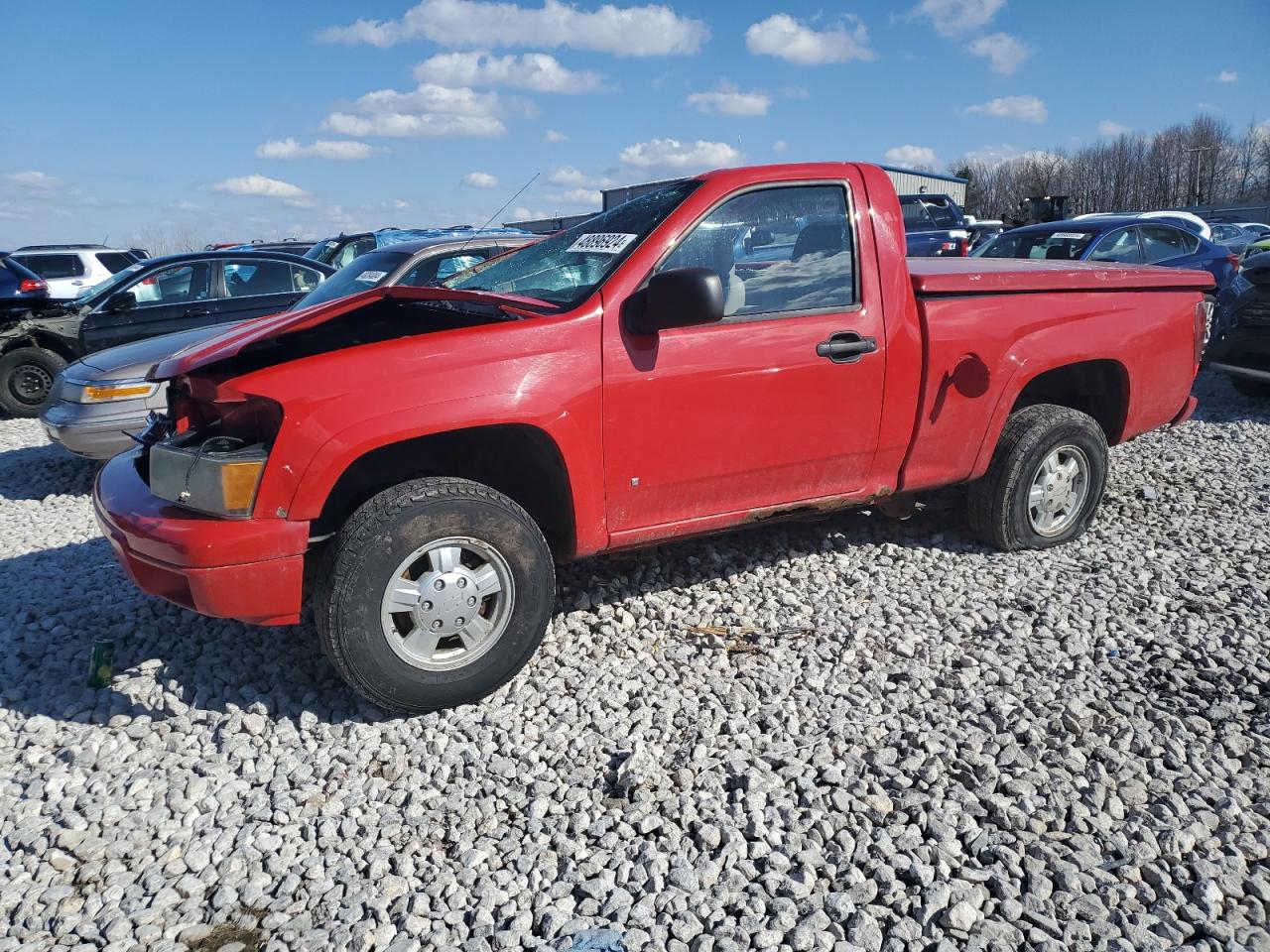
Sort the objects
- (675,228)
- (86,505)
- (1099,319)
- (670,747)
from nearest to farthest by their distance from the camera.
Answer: (670,747) → (675,228) → (1099,319) → (86,505)

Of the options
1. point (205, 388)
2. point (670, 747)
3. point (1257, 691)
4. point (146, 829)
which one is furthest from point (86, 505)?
point (1257, 691)

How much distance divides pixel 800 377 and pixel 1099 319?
1934 mm

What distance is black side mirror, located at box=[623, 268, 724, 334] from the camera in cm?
327

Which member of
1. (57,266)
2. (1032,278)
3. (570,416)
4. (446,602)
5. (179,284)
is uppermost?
(57,266)

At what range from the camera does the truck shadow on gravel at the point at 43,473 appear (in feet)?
23.1

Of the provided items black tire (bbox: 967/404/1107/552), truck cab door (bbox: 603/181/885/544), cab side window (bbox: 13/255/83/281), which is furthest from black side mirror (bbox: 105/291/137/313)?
cab side window (bbox: 13/255/83/281)

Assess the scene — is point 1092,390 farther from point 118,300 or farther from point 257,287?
point 118,300

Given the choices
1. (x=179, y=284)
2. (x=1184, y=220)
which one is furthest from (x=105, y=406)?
(x=1184, y=220)

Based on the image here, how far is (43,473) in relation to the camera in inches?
297

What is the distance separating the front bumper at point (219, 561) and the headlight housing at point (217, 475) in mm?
51

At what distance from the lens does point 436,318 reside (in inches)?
151

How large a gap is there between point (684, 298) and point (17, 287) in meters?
9.30

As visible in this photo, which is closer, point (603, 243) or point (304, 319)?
point (304, 319)

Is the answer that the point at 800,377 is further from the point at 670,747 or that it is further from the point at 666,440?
the point at 670,747
